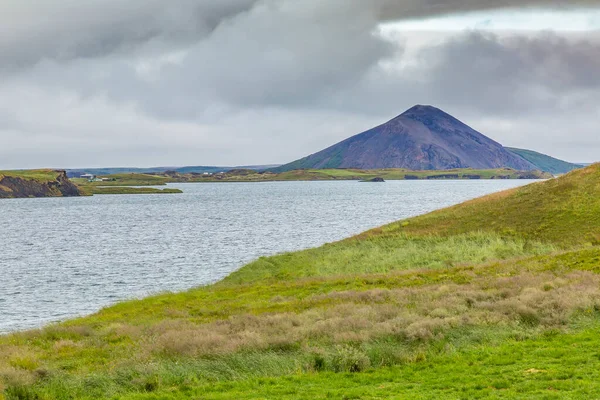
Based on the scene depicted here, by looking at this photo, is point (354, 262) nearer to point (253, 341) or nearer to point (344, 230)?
point (253, 341)

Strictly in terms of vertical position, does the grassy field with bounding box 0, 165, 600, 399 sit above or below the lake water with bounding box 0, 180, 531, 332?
above

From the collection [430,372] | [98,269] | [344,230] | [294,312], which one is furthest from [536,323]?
[344,230]

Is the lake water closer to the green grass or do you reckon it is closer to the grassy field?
the grassy field

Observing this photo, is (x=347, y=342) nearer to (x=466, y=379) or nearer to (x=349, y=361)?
(x=349, y=361)

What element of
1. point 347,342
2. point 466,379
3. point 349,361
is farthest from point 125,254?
point 466,379

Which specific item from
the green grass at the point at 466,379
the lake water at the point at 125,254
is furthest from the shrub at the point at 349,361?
the lake water at the point at 125,254

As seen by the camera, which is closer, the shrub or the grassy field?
the grassy field

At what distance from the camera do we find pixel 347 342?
20.4 meters

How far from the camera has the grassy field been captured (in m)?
16.1

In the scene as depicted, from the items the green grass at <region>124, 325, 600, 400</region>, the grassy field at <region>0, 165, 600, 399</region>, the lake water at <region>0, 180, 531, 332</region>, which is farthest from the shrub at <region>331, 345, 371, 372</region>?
the lake water at <region>0, 180, 531, 332</region>

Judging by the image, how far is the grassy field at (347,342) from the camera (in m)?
16.1

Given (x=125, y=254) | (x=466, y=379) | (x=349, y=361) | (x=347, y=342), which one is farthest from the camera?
(x=125, y=254)

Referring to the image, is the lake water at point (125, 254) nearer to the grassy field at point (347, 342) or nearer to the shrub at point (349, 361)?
the grassy field at point (347, 342)

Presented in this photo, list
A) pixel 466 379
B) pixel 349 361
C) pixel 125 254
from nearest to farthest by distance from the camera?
pixel 466 379 < pixel 349 361 < pixel 125 254
